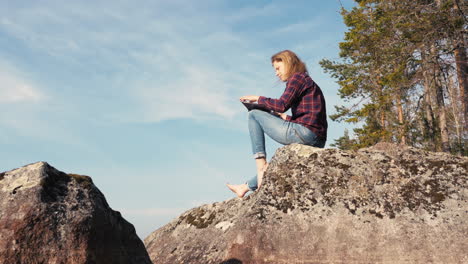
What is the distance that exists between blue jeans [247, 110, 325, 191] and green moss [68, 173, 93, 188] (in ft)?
7.66

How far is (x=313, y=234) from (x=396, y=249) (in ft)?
2.99

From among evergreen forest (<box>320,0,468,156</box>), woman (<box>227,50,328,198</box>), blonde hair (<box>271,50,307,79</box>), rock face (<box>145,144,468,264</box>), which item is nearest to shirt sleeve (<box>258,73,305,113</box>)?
woman (<box>227,50,328,198</box>)

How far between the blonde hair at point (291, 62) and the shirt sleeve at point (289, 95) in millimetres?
154

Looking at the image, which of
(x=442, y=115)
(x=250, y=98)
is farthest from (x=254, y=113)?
(x=442, y=115)

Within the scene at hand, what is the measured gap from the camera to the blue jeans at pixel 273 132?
18.9ft

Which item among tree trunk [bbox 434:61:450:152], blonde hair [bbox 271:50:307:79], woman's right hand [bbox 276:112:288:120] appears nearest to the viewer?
blonde hair [bbox 271:50:307:79]

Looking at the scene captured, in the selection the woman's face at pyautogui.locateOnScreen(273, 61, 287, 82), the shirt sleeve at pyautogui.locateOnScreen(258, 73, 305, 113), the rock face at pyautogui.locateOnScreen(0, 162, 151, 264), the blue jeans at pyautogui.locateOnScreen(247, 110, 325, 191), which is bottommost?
the rock face at pyautogui.locateOnScreen(0, 162, 151, 264)

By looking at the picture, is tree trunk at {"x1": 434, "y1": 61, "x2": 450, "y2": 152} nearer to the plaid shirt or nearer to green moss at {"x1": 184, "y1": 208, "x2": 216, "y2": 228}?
the plaid shirt

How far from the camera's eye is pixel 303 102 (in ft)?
19.0

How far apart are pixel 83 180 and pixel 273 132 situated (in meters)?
2.63

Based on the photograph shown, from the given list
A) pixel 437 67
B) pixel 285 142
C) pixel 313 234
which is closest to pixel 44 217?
pixel 313 234

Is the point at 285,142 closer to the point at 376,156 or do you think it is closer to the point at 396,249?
the point at 376,156

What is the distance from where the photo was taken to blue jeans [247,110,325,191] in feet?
18.9

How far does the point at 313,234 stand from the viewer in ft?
15.5
